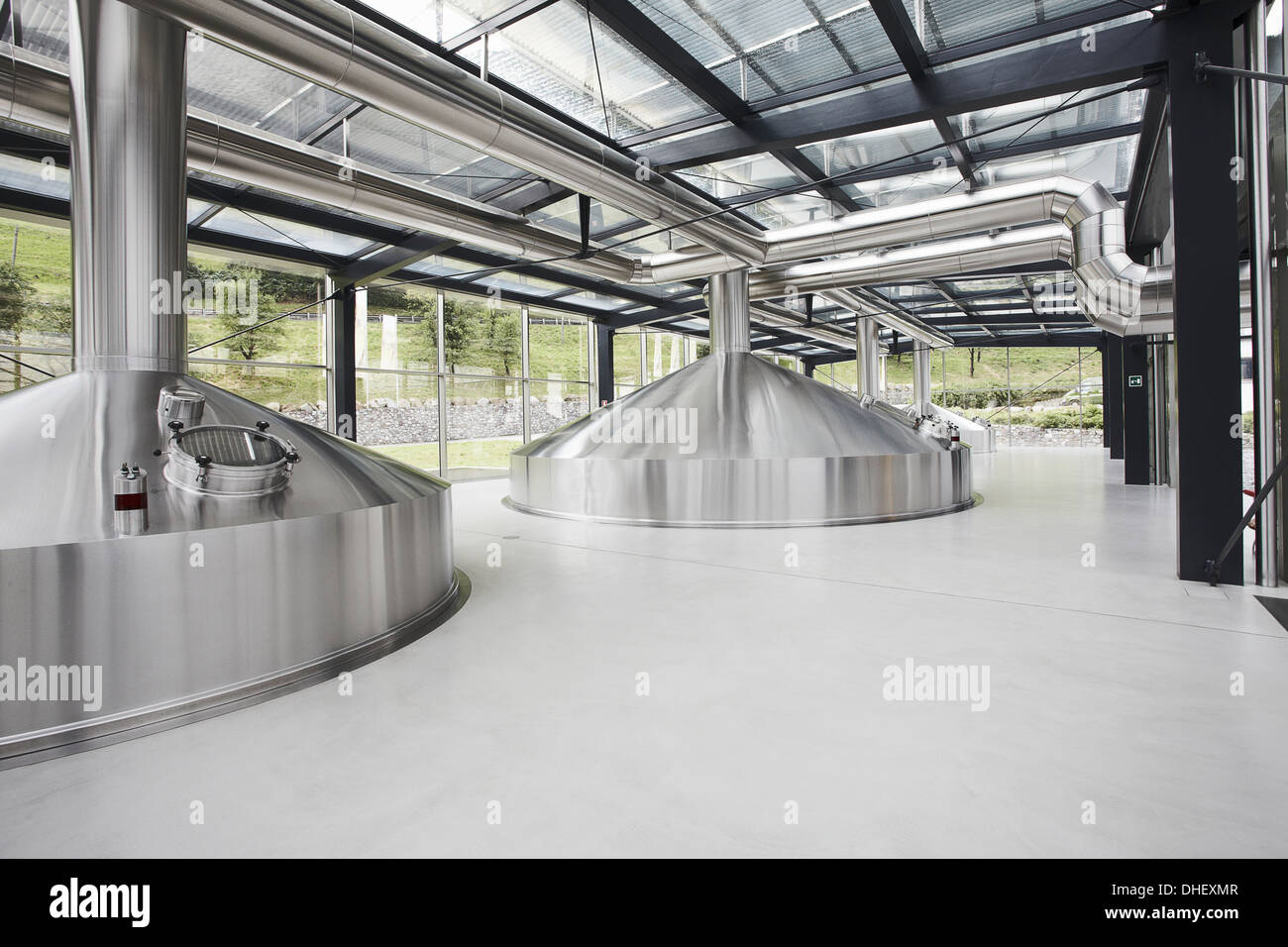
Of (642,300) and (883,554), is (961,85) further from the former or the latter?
(642,300)

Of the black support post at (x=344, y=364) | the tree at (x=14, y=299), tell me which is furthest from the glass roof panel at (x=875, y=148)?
the tree at (x=14, y=299)

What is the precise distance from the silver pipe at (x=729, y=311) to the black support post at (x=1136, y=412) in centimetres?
728

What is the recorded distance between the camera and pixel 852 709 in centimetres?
290

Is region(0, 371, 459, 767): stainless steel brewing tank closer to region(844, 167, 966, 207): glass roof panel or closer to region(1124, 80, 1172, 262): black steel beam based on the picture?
region(1124, 80, 1172, 262): black steel beam

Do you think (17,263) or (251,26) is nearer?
(251,26)

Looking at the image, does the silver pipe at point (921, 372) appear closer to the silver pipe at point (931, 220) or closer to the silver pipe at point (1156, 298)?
the silver pipe at point (931, 220)

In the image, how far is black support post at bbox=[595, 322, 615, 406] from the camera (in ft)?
57.8

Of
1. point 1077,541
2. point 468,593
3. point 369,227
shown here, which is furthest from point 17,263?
point 1077,541

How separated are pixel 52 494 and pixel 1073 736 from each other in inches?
163

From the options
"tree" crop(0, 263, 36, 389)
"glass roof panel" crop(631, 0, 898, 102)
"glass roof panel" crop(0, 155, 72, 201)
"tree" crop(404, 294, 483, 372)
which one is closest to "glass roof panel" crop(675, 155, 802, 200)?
"glass roof panel" crop(631, 0, 898, 102)

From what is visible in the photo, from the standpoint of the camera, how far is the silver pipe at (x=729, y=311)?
31.2ft

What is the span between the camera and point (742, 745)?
8.50 ft
